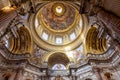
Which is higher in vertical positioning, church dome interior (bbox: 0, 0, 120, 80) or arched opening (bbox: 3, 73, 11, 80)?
church dome interior (bbox: 0, 0, 120, 80)

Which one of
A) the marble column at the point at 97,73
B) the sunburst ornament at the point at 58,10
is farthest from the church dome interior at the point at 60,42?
the sunburst ornament at the point at 58,10

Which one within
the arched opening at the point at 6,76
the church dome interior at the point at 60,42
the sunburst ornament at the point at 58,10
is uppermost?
the sunburst ornament at the point at 58,10

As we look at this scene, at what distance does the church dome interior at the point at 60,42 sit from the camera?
35.4ft

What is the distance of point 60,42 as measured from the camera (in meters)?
21.4

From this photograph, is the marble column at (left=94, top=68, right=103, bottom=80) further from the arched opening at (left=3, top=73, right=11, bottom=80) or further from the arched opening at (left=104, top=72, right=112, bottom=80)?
the arched opening at (left=3, top=73, right=11, bottom=80)

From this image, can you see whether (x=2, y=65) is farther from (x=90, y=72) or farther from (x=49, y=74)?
(x=90, y=72)

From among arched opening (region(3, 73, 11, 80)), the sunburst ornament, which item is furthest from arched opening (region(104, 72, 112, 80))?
the sunburst ornament

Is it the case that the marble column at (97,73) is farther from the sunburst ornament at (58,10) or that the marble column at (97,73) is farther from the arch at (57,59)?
the sunburst ornament at (58,10)

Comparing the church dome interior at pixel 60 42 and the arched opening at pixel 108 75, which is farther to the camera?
the arched opening at pixel 108 75

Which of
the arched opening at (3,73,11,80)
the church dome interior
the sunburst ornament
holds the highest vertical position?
the sunburst ornament

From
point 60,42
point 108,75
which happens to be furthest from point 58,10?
point 108,75

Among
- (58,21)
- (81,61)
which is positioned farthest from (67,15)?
(81,61)

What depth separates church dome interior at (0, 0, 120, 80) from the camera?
1080 centimetres

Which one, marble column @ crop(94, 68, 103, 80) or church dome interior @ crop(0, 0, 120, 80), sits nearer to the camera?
church dome interior @ crop(0, 0, 120, 80)
